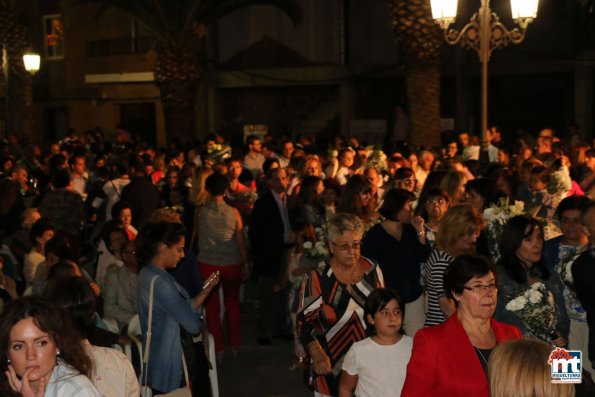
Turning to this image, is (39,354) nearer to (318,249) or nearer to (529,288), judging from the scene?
(529,288)

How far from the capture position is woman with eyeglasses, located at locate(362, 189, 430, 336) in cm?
847

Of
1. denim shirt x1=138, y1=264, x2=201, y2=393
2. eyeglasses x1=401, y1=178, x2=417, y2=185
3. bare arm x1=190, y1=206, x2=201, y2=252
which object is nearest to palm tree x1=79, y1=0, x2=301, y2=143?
eyeglasses x1=401, y1=178, x2=417, y2=185

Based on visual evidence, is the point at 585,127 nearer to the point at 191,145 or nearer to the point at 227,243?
the point at 191,145

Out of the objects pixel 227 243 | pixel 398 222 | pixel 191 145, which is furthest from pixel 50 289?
pixel 191 145

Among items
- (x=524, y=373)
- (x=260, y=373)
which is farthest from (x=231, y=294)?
(x=524, y=373)

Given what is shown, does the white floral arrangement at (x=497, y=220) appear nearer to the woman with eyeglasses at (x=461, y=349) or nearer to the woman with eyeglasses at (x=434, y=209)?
the woman with eyeglasses at (x=434, y=209)

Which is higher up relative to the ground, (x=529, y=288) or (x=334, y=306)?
(x=529, y=288)

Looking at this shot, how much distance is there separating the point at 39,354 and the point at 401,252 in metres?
4.57

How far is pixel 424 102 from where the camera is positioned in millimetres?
19562

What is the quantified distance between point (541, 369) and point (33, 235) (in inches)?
273

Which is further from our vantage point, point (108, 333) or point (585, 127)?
point (585, 127)

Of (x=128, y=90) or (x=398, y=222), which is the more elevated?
(x=128, y=90)

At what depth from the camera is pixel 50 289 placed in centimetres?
571

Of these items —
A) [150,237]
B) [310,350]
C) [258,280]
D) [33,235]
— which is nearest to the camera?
[310,350]
